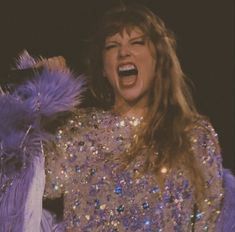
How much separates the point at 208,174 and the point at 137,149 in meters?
0.24

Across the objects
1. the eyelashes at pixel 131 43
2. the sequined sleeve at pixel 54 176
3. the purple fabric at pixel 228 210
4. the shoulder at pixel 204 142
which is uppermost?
the eyelashes at pixel 131 43

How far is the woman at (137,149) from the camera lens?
1.89 meters

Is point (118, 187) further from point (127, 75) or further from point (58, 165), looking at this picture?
point (127, 75)

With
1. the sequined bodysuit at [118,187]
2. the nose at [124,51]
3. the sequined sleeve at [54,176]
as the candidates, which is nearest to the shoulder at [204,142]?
the sequined bodysuit at [118,187]

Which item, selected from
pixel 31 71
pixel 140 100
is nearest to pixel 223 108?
pixel 140 100

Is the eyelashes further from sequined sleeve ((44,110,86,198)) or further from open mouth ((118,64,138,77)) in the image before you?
sequined sleeve ((44,110,86,198))

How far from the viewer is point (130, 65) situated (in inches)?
80.1

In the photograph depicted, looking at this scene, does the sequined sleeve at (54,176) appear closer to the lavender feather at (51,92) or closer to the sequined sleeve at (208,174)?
the lavender feather at (51,92)

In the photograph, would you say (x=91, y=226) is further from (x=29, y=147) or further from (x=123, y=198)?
(x=29, y=147)

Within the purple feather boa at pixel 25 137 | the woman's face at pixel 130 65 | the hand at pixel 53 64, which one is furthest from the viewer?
the woman's face at pixel 130 65

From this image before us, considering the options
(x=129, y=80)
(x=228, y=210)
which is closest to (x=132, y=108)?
(x=129, y=80)

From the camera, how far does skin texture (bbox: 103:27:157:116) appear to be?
204 cm

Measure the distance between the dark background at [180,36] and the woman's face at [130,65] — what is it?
208 millimetres

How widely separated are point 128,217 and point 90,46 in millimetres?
654
